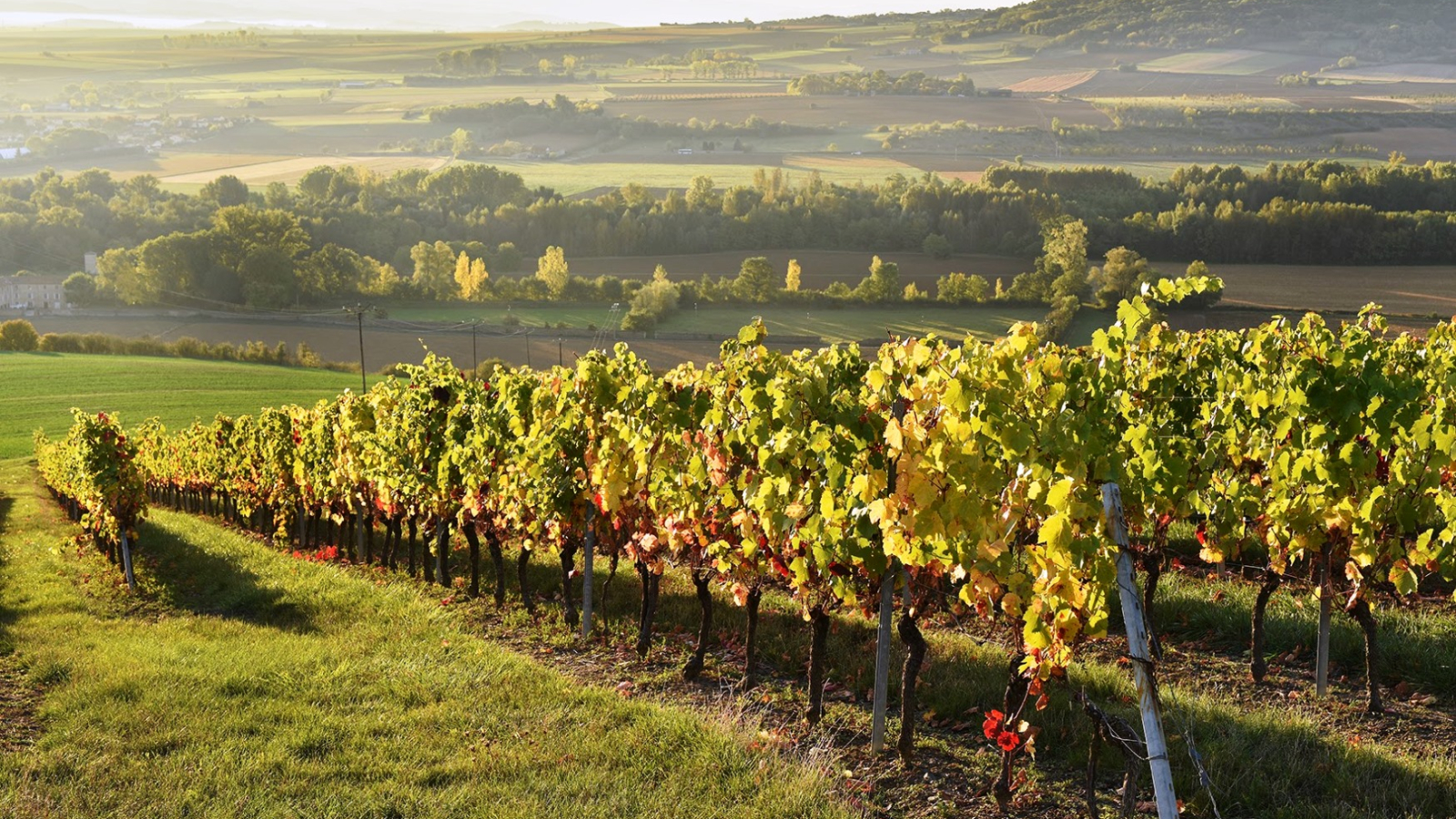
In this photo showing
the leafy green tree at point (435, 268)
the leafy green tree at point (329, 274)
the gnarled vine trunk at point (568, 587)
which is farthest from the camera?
the leafy green tree at point (435, 268)

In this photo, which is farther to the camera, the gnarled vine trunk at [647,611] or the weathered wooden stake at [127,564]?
the weathered wooden stake at [127,564]

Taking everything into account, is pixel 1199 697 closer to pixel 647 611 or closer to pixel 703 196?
pixel 647 611

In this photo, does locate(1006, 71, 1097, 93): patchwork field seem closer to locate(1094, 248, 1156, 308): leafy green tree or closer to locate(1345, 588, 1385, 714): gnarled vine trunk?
locate(1094, 248, 1156, 308): leafy green tree

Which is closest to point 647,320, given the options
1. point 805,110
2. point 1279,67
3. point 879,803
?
point 879,803

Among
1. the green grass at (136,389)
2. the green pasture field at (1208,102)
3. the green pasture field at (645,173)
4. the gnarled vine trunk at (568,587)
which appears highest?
the green pasture field at (1208,102)

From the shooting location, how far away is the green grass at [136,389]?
166ft

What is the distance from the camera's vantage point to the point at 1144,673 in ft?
16.5

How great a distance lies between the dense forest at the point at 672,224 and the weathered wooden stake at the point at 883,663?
69669mm

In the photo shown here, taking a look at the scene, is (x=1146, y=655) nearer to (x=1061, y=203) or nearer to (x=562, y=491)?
(x=562, y=491)

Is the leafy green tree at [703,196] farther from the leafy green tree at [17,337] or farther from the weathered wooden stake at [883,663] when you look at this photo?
the weathered wooden stake at [883,663]

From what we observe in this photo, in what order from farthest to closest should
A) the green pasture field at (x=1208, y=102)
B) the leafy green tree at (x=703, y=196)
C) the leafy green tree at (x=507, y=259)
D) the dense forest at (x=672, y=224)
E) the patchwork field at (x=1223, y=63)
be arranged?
the patchwork field at (x=1223, y=63) → the green pasture field at (x=1208, y=102) → the leafy green tree at (x=703, y=196) → the leafy green tree at (x=507, y=259) → the dense forest at (x=672, y=224)

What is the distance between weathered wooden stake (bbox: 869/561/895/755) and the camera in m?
8.33

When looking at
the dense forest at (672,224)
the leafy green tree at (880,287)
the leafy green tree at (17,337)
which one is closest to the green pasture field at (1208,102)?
the dense forest at (672,224)

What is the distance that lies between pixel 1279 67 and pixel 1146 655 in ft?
593
